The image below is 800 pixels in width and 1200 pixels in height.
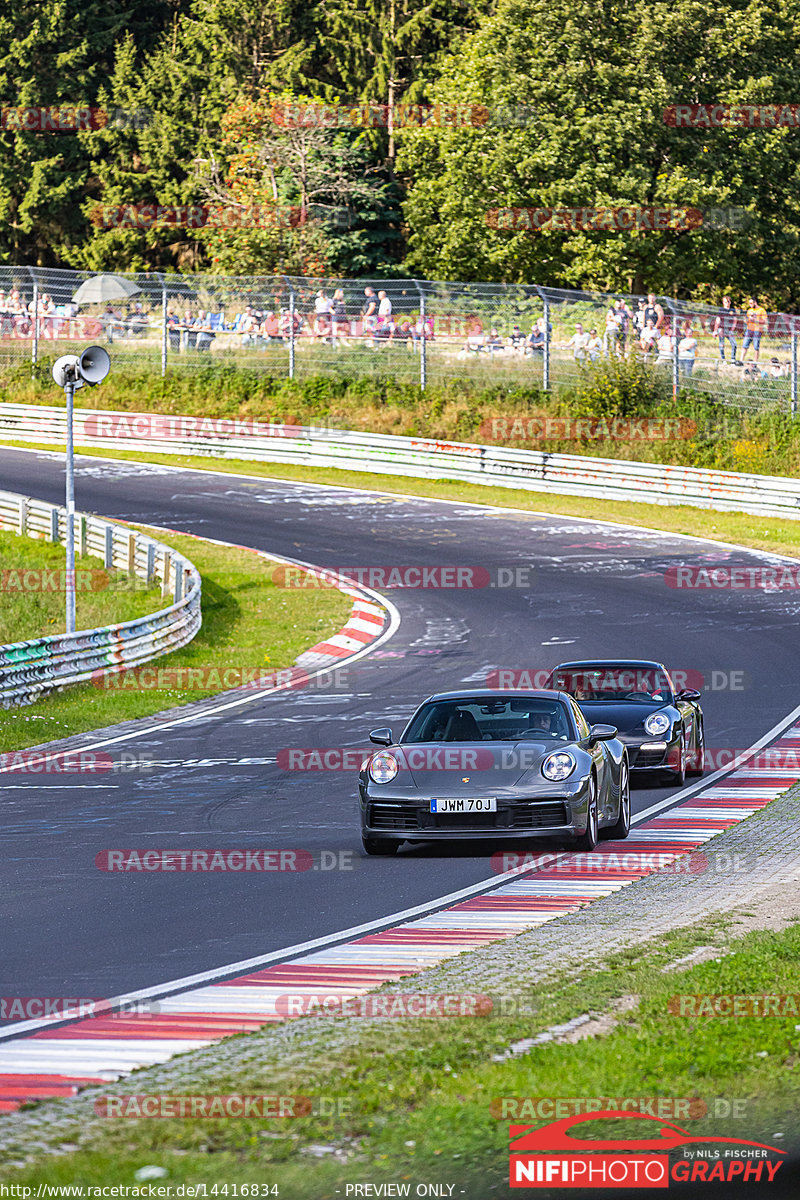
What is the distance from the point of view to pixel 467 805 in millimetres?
11930

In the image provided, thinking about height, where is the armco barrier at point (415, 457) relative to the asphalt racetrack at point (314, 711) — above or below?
above

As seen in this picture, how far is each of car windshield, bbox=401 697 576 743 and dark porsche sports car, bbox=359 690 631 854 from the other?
0.04 feet

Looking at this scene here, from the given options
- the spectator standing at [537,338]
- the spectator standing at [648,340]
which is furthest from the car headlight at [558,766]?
the spectator standing at [537,338]

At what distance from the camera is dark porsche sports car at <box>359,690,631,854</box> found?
11.9 meters

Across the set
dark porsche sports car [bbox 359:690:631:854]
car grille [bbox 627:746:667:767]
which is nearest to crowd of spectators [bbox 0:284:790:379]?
car grille [bbox 627:746:667:767]

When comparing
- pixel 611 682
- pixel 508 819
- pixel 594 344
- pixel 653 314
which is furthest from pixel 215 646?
pixel 594 344

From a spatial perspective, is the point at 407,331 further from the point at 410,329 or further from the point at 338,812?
the point at 338,812

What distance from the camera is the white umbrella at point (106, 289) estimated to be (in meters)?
47.2

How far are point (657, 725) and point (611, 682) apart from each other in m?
1.63

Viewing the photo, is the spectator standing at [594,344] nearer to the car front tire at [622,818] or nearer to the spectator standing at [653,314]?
the spectator standing at [653,314]

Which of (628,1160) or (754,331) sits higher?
(754,331)

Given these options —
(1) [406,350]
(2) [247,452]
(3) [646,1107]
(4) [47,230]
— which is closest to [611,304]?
(1) [406,350]

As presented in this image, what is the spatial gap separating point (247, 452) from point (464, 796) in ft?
115

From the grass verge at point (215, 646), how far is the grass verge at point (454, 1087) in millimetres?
12528
